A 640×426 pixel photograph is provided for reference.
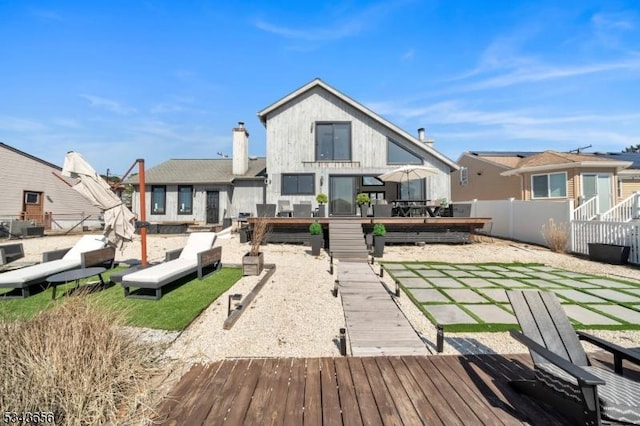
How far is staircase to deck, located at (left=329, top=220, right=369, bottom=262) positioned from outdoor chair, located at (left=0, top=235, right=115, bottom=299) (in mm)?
6621

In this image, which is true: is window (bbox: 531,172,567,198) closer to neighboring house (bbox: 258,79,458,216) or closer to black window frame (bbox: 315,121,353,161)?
neighboring house (bbox: 258,79,458,216)

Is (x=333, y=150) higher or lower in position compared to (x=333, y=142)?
lower

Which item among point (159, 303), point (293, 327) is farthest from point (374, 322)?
point (159, 303)

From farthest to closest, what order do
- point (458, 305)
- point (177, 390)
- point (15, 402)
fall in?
point (458, 305) < point (177, 390) < point (15, 402)

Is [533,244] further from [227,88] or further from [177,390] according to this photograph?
[227,88]

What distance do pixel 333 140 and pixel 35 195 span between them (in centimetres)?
2170

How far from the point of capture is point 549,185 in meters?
16.0

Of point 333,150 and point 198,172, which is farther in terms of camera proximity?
point 198,172

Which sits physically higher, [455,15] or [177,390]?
[455,15]

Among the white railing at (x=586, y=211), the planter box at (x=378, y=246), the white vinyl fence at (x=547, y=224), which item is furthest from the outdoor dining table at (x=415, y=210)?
the white railing at (x=586, y=211)

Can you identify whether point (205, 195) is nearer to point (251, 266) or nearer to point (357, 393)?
point (251, 266)

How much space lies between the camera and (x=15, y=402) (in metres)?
2.02

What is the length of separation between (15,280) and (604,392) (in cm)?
881

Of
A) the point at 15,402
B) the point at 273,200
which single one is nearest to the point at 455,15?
the point at 273,200
